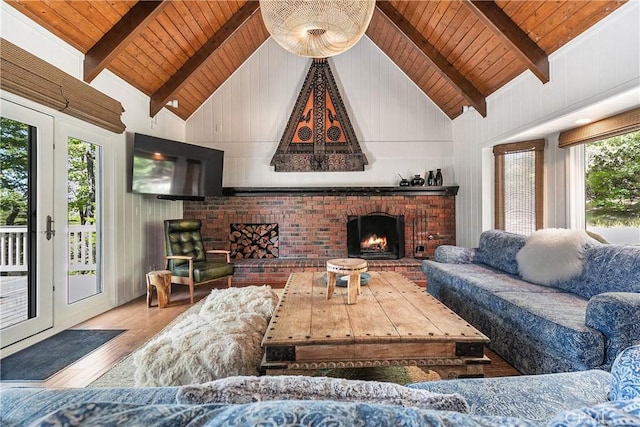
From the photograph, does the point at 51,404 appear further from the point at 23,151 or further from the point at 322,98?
the point at 322,98

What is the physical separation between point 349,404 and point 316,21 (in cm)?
195


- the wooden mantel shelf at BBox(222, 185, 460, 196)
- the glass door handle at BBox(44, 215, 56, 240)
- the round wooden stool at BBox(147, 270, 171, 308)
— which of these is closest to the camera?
the glass door handle at BBox(44, 215, 56, 240)

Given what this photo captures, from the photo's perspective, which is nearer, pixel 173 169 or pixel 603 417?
pixel 603 417

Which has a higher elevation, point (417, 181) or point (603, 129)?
point (603, 129)

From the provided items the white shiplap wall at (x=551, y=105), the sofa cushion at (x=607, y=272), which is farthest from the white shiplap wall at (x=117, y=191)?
the white shiplap wall at (x=551, y=105)

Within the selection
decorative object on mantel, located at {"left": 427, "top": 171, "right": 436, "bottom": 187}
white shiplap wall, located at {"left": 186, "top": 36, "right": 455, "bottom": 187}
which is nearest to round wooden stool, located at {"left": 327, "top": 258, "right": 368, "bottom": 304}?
white shiplap wall, located at {"left": 186, "top": 36, "right": 455, "bottom": 187}

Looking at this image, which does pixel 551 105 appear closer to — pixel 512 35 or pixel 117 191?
pixel 512 35

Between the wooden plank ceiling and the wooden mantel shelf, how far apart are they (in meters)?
1.30

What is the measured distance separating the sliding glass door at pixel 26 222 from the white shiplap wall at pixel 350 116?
2.66 m

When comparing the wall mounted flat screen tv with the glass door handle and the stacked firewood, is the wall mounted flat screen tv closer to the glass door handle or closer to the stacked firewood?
the stacked firewood

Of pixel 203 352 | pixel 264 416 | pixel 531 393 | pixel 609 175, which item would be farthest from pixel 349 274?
pixel 609 175

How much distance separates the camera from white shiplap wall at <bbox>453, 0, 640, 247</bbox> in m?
2.36

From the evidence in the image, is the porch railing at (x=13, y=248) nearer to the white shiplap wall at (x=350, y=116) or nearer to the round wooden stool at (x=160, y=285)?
the round wooden stool at (x=160, y=285)

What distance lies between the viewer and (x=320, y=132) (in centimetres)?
508
